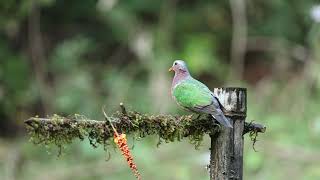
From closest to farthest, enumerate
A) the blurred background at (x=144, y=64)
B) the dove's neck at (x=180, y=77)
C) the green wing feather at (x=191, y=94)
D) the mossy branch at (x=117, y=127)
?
the mossy branch at (x=117, y=127) → the green wing feather at (x=191, y=94) → the dove's neck at (x=180, y=77) → the blurred background at (x=144, y=64)

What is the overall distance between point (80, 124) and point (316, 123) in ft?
13.0

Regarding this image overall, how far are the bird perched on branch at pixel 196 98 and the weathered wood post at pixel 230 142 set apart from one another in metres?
0.04

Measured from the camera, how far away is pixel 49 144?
229 centimetres

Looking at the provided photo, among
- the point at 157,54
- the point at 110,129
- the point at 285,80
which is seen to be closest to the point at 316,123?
the point at 285,80

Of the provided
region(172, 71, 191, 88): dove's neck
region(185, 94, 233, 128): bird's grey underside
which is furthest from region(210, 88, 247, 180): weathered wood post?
region(172, 71, 191, 88): dove's neck

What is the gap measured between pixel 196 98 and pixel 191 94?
34 mm

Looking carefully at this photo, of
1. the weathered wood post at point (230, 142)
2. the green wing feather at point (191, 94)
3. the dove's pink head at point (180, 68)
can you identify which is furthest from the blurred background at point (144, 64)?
the weathered wood post at point (230, 142)

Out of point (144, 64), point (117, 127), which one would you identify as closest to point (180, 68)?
point (117, 127)

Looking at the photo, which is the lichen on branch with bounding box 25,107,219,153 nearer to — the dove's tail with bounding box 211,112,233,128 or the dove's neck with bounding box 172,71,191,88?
the dove's tail with bounding box 211,112,233,128

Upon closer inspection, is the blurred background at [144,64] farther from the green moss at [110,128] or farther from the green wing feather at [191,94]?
the green moss at [110,128]

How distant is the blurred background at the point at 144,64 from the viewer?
6.29 m

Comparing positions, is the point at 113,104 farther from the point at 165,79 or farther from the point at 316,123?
the point at 316,123

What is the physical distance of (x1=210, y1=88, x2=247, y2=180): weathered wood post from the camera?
239 centimetres

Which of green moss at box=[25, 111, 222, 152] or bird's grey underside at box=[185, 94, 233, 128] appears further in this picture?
bird's grey underside at box=[185, 94, 233, 128]
